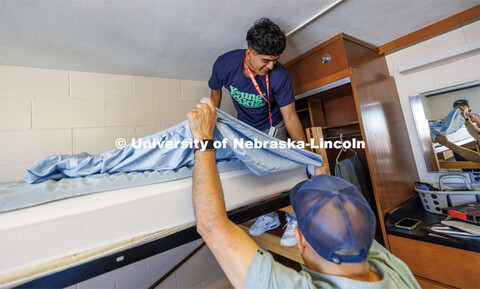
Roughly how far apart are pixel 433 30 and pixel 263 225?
6.07 ft

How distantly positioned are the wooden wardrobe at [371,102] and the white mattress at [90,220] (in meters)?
1.06

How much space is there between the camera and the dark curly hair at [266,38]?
3.69 feet

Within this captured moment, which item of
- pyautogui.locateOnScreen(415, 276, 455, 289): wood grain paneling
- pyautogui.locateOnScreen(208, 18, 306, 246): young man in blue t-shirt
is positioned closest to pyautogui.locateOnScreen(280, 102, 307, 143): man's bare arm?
pyautogui.locateOnScreen(208, 18, 306, 246): young man in blue t-shirt

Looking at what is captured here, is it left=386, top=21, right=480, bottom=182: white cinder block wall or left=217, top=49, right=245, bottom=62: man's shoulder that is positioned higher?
left=217, top=49, right=245, bottom=62: man's shoulder

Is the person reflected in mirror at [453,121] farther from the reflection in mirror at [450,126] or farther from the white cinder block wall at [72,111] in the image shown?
the white cinder block wall at [72,111]

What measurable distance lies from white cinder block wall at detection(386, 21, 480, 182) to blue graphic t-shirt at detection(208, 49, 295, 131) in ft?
3.53

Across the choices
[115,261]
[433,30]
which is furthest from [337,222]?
[433,30]

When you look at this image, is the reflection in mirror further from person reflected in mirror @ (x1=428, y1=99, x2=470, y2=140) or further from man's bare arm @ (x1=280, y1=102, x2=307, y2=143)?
man's bare arm @ (x1=280, y1=102, x2=307, y2=143)

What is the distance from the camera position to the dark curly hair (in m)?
1.12

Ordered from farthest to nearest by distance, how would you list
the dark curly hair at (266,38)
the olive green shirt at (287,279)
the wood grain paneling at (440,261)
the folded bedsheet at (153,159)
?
1. the dark curly hair at (266,38)
2. the wood grain paneling at (440,261)
3. the folded bedsheet at (153,159)
4. the olive green shirt at (287,279)

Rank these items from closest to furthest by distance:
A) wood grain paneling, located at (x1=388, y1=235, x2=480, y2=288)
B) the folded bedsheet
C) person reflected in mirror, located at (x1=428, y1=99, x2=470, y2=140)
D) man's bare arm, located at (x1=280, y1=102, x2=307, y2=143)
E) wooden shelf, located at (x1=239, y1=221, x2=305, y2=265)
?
the folded bedsheet, wood grain paneling, located at (x1=388, y1=235, x2=480, y2=288), wooden shelf, located at (x1=239, y1=221, x2=305, y2=265), man's bare arm, located at (x1=280, y1=102, x2=307, y2=143), person reflected in mirror, located at (x1=428, y1=99, x2=470, y2=140)

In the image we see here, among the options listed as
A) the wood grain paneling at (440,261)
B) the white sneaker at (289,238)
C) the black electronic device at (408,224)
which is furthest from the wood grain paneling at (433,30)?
the white sneaker at (289,238)

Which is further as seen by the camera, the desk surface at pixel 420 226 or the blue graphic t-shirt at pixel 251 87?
the blue graphic t-shirt at pixel 251 87

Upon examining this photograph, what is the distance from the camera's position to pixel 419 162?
5.52 ft
